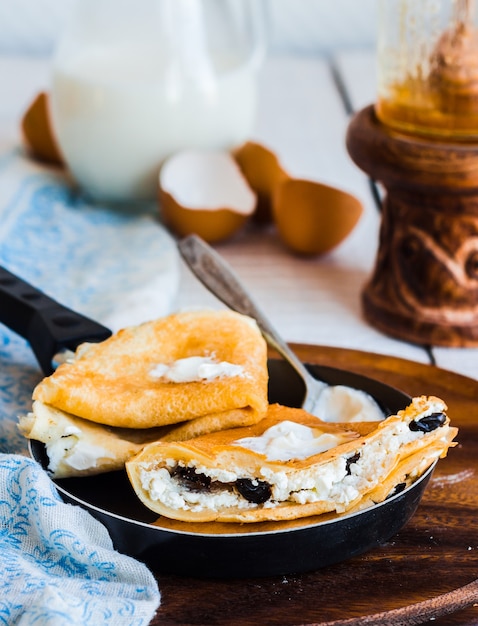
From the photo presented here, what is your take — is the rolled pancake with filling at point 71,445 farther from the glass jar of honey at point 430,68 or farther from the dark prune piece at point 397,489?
the glass jar of honey at point 430,68

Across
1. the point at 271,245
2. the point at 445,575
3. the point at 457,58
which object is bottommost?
the point at 271,245

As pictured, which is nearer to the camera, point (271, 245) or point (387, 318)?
point (387, 318)

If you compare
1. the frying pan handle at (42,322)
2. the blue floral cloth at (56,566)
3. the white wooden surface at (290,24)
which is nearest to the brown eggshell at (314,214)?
the frying pan handle at (42,322)

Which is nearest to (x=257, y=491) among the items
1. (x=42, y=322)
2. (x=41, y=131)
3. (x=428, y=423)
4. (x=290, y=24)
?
(x=428, y=423)

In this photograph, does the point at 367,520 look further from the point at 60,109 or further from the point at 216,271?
the point at 60,109

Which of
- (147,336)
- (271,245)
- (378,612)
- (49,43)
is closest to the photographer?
(378,612)

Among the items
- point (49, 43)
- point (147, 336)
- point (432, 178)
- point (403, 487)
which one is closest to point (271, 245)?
point (432, 178)

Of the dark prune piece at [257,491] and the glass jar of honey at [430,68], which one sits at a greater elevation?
the glass jar of honey at [430,68]
